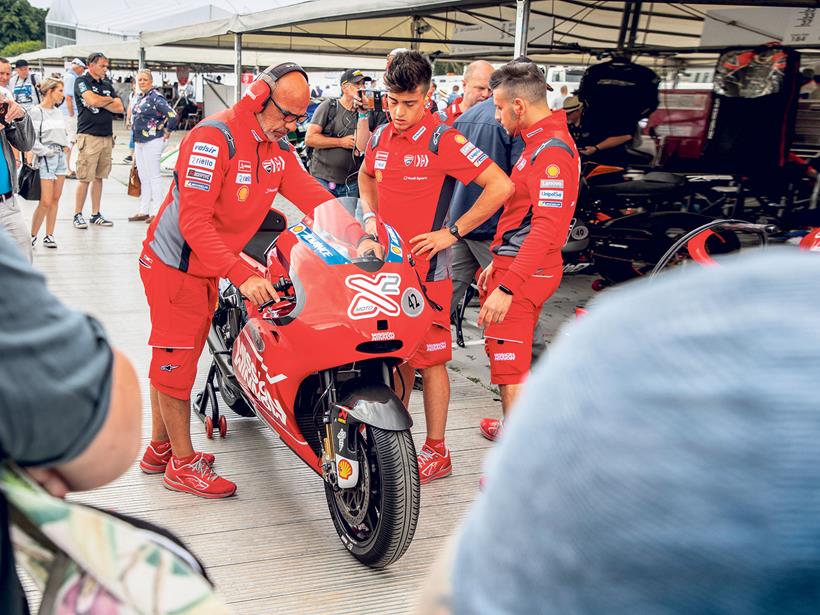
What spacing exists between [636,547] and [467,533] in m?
0.16

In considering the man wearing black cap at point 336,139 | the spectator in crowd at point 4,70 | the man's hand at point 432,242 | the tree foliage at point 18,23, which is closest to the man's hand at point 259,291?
the man's hand at point 432,242

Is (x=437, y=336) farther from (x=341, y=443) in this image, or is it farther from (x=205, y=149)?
(x=205, y=149)

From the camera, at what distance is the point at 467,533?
70 centimetres

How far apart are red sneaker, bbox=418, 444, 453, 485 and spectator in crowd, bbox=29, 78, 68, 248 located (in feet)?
19.2

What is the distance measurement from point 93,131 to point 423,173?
7444 millimetres

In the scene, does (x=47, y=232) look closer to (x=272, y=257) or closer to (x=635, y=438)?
(x=272, y=257)

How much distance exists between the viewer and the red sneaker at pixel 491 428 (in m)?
4.51

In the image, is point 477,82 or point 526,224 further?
point 477,82

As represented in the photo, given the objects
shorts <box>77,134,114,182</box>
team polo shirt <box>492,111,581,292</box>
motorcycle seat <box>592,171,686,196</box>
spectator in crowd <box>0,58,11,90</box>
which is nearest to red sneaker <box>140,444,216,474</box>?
team polo shirt <box>492,111,581,292</box>

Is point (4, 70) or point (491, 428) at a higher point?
point (4, 70)

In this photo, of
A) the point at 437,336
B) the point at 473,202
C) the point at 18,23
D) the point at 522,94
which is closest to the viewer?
the point at 522,94

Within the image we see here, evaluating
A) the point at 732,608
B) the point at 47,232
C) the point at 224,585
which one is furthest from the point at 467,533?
the point at 47,232

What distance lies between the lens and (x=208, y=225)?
332 centimetres

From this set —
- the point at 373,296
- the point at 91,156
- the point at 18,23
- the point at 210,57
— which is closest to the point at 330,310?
the point at 373,296
